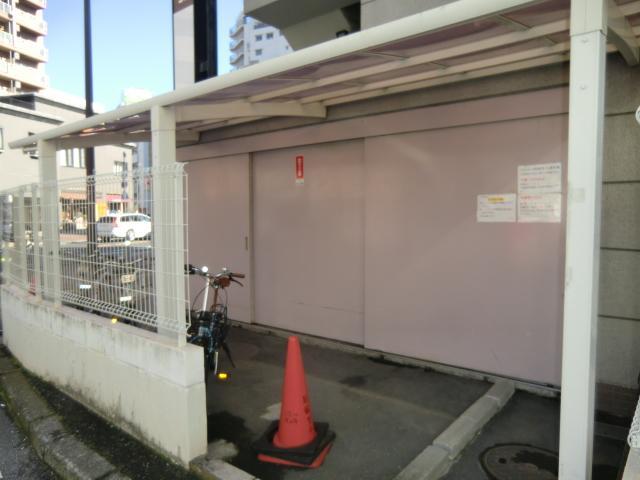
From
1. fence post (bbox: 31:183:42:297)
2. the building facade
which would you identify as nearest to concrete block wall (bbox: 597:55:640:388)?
fence post (bbox: 31:183:42:297)

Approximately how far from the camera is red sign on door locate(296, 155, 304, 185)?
575cm

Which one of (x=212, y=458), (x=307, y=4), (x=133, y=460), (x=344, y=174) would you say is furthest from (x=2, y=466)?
(x=307, y=4)

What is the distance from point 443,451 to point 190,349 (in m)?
1.88

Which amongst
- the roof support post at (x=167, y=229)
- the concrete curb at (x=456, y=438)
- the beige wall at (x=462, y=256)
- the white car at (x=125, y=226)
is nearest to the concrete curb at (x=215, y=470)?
the roof support post at (x=167, y=229)

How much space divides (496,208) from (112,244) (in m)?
3.43

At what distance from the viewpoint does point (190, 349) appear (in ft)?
10.3

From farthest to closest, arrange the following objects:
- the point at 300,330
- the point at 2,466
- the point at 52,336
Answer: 1. the point at 300,330
2. the point at 52,336
3. the point at 2,466

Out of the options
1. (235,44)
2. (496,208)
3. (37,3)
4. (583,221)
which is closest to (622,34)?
(583,221)

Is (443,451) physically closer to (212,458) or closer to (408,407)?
(408,407)

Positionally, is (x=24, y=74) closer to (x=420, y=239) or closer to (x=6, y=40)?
(x=6, y=40)

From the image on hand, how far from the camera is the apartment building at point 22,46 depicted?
3925cm

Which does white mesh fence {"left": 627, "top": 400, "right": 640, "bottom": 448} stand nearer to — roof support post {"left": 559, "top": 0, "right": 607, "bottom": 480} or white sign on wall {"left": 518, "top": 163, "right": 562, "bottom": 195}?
roof support post {"left": 559, "top": 0, "right": 607, "bottom": 480}

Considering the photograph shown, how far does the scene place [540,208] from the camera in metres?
3.96

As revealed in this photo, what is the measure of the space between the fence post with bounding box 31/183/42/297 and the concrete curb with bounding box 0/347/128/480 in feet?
3.48
